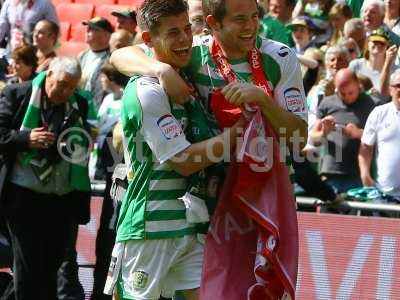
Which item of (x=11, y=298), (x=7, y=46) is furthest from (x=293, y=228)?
(x=7, y=46)

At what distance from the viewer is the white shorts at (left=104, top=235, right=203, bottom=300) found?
6.21 m

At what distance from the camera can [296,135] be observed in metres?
6.00

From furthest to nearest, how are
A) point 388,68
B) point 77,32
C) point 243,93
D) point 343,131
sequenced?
point 77,32 < point 388,68 < point 343,131 < point 243,93

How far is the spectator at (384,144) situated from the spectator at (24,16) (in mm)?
5496

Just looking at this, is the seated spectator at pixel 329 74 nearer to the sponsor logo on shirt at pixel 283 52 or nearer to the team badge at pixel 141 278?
the sponsor logo on shirt at pixel 283 52

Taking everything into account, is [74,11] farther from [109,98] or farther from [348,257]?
[348,257]

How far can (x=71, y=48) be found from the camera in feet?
55.6

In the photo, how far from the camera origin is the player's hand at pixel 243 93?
18.7ft

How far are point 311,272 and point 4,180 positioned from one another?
2.33 metres

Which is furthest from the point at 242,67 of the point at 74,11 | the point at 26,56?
the point at 74,11

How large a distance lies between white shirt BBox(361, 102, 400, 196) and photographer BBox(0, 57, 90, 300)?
2.41 m

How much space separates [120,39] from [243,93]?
7.07 meters

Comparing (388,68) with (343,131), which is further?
(388,68)

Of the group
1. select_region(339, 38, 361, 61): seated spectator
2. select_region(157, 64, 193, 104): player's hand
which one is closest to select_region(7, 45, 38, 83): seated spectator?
select_region(339, 38, 361, 61): seated spectator
